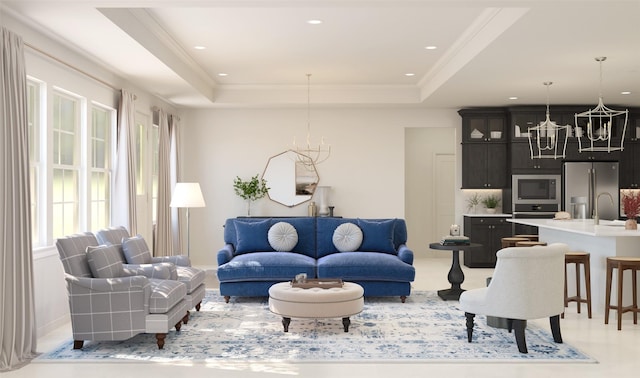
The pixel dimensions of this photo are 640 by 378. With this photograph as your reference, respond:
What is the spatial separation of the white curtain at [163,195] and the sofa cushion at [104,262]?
12.6 ft

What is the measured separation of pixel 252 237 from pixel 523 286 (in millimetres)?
3872

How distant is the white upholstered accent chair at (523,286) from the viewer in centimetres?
516

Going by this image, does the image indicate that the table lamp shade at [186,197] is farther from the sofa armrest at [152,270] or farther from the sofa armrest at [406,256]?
the sofa armrest at [406,256]

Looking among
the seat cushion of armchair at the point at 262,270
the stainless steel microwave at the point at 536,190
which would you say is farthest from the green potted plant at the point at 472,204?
the seat cushion of armchair at the point at 262,270

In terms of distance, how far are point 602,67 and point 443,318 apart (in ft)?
11.9

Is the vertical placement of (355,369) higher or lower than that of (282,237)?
lower

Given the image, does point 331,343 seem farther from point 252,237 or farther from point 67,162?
point 67,162

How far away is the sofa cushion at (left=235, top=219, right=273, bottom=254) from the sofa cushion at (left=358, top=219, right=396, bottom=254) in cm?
120

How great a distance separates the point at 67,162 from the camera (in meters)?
6.70

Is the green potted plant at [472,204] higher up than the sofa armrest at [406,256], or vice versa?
the green potted plant at [472,204]

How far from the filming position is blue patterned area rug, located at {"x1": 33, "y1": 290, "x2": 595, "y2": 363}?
507 cm

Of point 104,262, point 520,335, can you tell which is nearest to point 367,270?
point 520,335

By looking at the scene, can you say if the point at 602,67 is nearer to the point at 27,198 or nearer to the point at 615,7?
the point at 615,7

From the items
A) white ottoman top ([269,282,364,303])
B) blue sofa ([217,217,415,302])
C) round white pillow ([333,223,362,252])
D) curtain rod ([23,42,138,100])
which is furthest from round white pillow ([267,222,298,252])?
curtain rod ([23,42,138,100])
